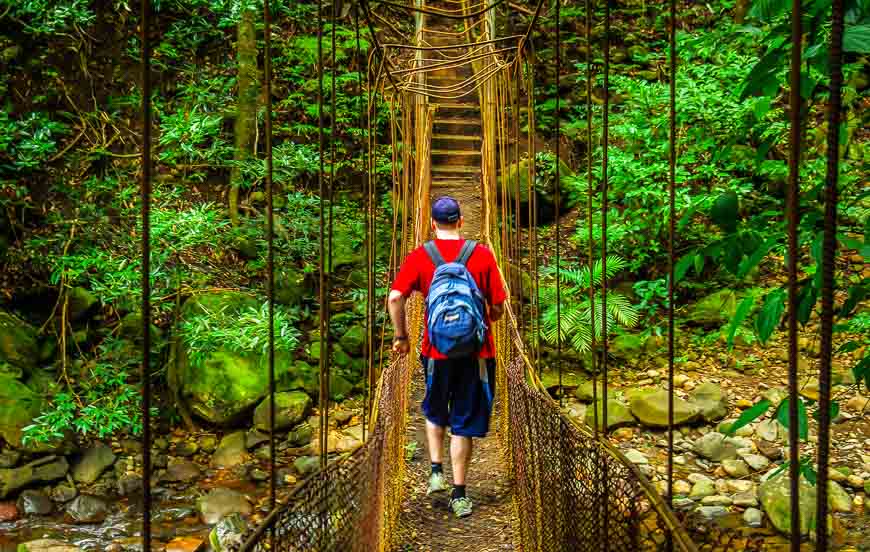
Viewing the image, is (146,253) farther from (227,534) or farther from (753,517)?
(753,517)

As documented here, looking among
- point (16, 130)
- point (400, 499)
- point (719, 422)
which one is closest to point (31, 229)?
point (16, 130)

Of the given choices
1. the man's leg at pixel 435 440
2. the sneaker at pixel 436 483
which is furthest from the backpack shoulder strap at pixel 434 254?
the sneaker at pixel 436 483

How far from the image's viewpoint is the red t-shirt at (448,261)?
5.69 feet

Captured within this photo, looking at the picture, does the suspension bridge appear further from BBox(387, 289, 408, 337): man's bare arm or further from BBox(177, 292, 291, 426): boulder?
BBox(177, 292, 291, 426): boulder

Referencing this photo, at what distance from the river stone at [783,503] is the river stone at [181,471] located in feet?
8.86

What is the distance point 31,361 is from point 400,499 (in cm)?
267

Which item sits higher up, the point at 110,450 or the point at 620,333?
the point at 620,333

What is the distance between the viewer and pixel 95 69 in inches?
172

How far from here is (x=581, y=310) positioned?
3686 millimetres

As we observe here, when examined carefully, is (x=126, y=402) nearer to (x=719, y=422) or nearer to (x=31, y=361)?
(x=31, y=361)

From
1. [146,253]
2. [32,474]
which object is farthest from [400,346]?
[32,474]

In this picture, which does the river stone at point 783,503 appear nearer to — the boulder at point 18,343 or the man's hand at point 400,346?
the man's hand at point 400,346

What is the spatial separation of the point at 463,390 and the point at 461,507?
1.18 ft

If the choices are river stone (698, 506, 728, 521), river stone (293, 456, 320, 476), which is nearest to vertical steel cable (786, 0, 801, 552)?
river stone (698, 506, 728, 521)
